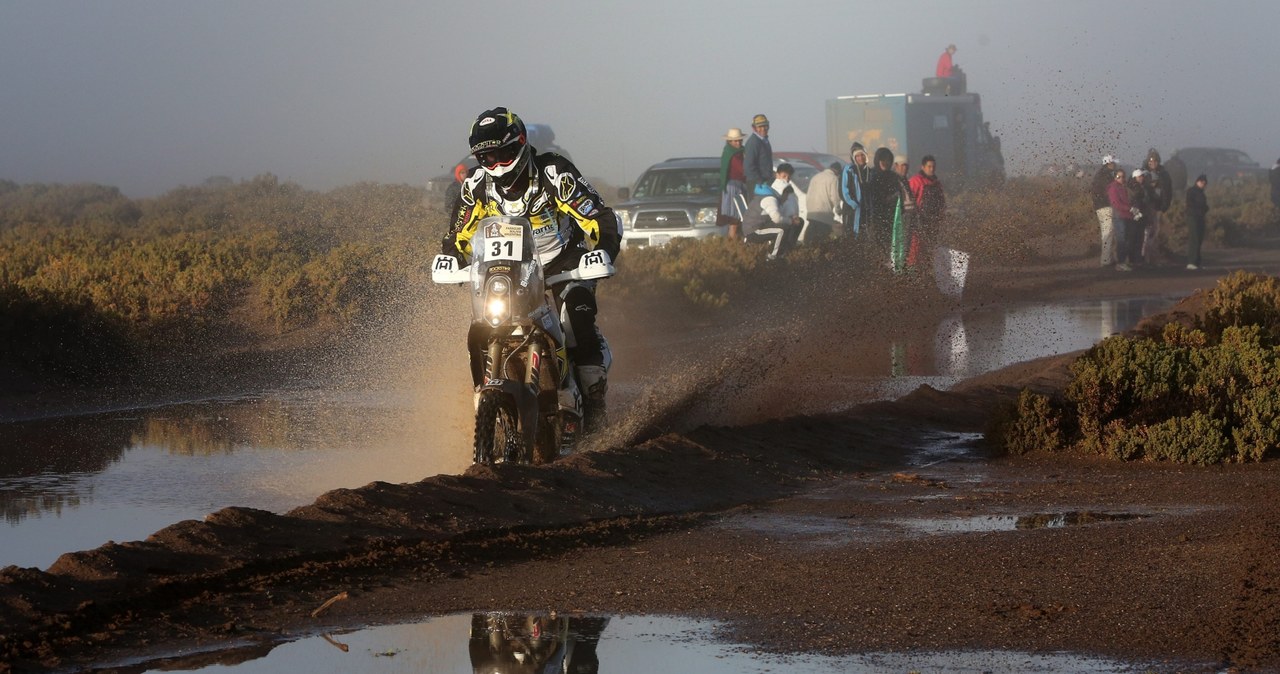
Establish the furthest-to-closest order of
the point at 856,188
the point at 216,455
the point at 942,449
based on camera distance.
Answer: the point at 856,188 < the point at 942,449 < the point at 216,455

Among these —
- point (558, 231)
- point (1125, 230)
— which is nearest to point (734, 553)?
point (558, 231)

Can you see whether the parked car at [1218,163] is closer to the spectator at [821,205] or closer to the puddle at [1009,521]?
the spectator at [821,205]

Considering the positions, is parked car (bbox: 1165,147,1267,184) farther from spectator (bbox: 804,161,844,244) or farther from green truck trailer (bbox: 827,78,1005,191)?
spectator (bbox: 804,161,844,244)

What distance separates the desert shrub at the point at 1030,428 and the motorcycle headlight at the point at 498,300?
360 cm

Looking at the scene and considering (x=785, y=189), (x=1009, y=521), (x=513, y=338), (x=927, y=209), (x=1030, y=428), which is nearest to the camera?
(x=1009, y=521)

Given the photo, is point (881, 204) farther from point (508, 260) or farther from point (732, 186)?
point (508, 260)

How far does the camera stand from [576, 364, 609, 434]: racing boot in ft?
31.9

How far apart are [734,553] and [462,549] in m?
1.21

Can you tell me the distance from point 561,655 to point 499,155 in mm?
4112

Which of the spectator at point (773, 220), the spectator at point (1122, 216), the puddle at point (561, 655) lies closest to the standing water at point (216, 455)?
the puddle at point (561, 655)

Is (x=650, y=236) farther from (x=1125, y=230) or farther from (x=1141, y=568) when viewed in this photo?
(x=1141, y=568)

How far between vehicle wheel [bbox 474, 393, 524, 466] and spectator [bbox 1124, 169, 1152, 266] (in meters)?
23.4

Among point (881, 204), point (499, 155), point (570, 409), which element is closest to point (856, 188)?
point (881, 204)

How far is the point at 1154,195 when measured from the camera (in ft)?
102
